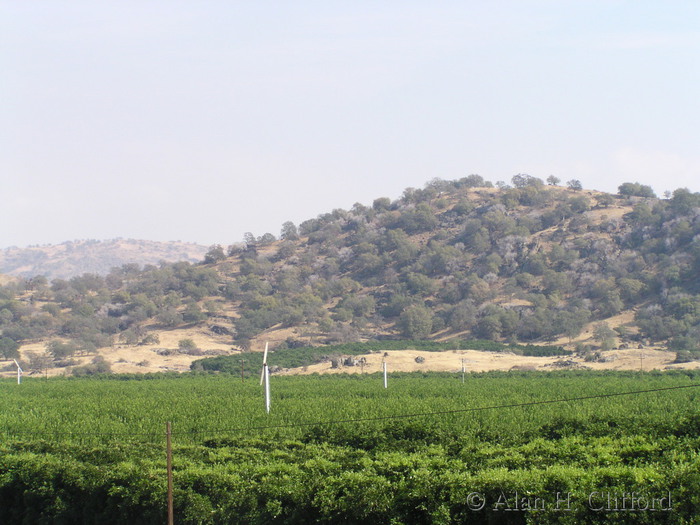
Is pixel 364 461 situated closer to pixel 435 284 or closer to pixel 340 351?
pixel 340 351

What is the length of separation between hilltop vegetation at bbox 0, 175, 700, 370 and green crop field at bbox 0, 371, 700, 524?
5659 cm

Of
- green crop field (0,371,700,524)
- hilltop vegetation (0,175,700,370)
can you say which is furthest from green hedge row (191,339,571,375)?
green crop field (0,371,700,524)

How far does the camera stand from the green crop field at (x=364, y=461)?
18438mm

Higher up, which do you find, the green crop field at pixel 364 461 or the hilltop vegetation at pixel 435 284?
the hilltop vegetation at pixel 435 284

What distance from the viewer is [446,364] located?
8694 cm

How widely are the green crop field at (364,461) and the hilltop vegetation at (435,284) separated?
5659 centimetres

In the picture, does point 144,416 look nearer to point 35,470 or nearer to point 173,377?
point 35,470

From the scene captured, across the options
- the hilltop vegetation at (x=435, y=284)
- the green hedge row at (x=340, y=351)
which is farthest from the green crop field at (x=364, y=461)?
the hilltop vegetation at (x=435, y=284)

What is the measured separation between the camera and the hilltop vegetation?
348 feet

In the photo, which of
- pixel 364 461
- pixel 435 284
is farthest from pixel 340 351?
pixel 364 461

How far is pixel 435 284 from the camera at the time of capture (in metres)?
124

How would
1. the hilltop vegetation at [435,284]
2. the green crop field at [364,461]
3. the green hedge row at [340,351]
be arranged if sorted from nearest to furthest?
the green crop field at [364,461] → the green hedge row at [340,351] → the hilltop vegetation at [435,284]

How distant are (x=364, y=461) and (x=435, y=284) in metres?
101

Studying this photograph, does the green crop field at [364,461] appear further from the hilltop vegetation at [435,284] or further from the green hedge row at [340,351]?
the hilltop vegetation at [435,284]
